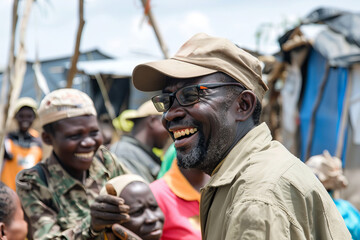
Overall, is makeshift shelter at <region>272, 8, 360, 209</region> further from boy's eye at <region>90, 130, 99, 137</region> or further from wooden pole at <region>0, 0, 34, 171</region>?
boy's eye at <region>90, 130, 99, 137</region>

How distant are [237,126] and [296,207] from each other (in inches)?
19.3

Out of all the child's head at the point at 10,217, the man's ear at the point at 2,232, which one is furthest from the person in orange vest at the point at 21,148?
the man's ear at the point at 2,232

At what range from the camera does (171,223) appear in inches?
133

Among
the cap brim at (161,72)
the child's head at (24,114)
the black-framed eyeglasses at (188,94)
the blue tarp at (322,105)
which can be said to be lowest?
the blue tarp at (322,105)

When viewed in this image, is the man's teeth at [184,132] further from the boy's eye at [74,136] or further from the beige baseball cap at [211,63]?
the boy's eye at [74,136]

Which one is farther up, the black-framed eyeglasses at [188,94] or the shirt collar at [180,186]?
the black-framed eyeglasses at [188,94]

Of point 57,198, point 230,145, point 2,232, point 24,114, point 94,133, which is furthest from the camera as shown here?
point 24,114

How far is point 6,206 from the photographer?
8.56ft

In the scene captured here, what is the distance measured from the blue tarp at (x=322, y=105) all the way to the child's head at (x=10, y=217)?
5.59m

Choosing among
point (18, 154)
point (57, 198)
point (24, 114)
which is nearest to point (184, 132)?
point (57, 198)

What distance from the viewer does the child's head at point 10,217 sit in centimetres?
257

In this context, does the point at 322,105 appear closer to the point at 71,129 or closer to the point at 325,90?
the point at 325,90

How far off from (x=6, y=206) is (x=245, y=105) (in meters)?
1.28

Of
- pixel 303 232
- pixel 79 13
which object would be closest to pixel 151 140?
pixel 79 13
